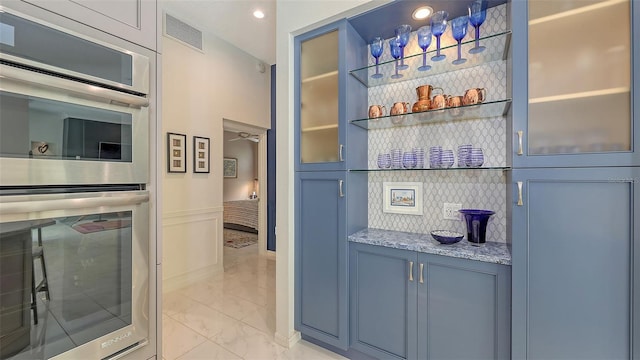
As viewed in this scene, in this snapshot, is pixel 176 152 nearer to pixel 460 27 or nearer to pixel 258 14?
pixel 258 14

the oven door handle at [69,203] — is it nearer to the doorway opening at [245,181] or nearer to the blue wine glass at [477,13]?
the blue wine glass at [477,13]

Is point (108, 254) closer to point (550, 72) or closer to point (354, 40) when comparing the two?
point (354, 40)

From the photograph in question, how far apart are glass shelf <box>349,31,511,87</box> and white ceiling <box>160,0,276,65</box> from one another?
1.69 meters

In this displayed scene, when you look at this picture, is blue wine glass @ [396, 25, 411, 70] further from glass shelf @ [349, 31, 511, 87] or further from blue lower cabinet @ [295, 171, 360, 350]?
blue lower cabinet @ [295, 171, 360, 350]

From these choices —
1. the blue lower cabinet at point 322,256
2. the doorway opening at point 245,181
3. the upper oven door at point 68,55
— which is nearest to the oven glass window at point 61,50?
the upper oven door at point 68,55

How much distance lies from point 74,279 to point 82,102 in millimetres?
671

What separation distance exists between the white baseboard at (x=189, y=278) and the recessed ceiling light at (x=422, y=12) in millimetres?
3740

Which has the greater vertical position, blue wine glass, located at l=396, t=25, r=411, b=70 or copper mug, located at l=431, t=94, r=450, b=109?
blue wine glass, located at l=396, t=25, r=411, b=70

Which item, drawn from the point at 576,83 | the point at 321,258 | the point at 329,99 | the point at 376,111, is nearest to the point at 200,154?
the point at 329,99

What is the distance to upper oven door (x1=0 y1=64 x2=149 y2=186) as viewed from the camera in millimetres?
858

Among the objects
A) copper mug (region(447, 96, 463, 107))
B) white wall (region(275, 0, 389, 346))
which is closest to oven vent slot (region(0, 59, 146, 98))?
white wall (region(275, 0, 389, 346))

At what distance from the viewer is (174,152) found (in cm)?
327

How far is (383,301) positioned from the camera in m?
1.83

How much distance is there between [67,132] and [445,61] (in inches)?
85.3
